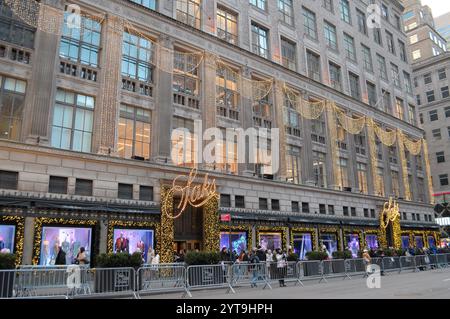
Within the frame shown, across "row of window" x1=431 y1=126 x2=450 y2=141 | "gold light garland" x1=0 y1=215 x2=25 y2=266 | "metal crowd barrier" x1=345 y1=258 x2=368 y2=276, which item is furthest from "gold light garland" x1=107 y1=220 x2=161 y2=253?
"row of window" x1=431 y1=126 x2=450 y2=141

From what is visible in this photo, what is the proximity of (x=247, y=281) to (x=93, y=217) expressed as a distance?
340 inches

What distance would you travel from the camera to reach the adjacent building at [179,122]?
1891 centimetres

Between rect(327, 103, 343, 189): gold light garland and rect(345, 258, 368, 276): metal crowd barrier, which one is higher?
rect(327, 103, 343, 189): gold light garland

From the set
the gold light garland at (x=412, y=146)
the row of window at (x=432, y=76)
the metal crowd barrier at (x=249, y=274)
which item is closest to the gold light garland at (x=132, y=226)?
the metal crowd barrier at (x=249, y=274)

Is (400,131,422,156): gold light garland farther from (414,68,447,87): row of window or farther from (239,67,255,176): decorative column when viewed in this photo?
(414,68,447,87): row of window

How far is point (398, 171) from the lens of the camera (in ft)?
150

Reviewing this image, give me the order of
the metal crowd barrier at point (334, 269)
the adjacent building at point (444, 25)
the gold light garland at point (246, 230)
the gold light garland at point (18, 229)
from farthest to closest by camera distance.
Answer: the adjacent building at point (444, 25), the gold light garland at point (246, 230), the metal crowd barrier at point (334, 269), the gold light garland at point (18, 229)

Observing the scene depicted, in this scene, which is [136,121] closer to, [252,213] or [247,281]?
[252,213]

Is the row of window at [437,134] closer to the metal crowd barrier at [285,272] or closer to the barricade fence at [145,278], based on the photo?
the barricade fence at [145,278]

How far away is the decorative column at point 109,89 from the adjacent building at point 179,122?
0.08 metres

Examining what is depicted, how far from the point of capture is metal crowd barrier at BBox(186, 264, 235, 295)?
14875mm

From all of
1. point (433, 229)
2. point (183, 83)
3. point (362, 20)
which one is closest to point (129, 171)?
point (183, 83)

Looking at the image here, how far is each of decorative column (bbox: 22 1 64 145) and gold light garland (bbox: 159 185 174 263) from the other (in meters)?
7.15

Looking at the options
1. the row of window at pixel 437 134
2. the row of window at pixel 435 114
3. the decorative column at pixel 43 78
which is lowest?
the decorative column at pixel 43 78
